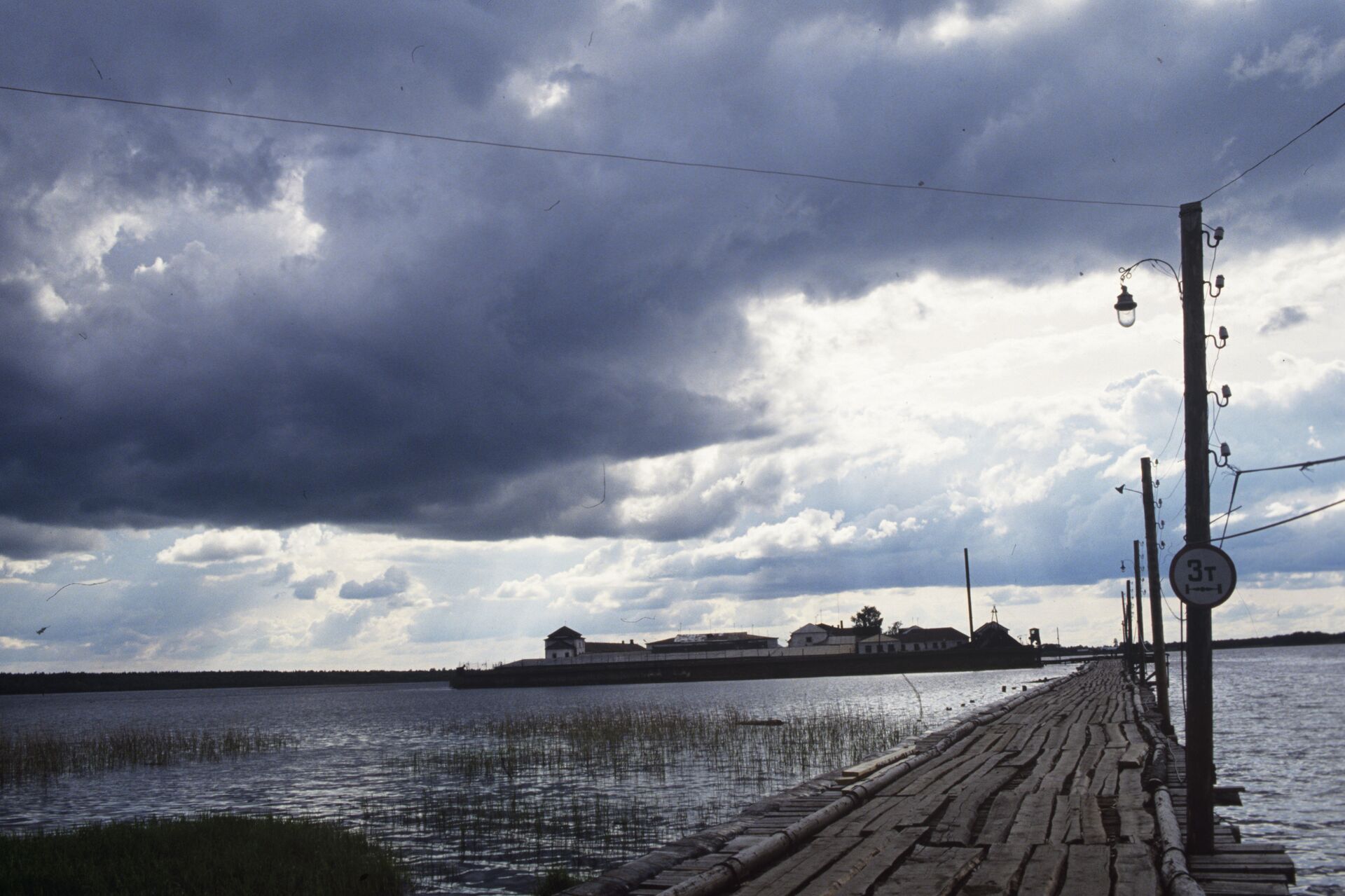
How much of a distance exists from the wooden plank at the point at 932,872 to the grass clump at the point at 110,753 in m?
33.7

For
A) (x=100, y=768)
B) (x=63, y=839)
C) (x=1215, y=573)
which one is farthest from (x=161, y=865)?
(x=100, y=768)

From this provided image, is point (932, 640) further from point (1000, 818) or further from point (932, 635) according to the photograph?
point (1000, 818)

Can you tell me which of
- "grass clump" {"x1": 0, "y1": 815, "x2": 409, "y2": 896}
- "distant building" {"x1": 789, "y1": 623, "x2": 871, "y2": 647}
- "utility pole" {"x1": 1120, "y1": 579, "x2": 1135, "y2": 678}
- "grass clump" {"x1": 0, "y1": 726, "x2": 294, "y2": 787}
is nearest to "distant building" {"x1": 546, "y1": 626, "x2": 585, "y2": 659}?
"distant building" {"x1": 789, "y1": 623, "x2": 871, "y2": 647}

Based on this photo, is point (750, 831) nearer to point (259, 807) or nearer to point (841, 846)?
point (841, 846)

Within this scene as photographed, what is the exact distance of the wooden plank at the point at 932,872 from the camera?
30.4 feet

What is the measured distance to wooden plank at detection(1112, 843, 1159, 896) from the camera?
916cm

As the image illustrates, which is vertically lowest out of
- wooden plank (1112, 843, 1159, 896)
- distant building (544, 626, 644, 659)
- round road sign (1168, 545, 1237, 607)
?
distant building (544, 626, 644, 659)

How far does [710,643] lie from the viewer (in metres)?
179

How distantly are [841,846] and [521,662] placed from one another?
170120mm

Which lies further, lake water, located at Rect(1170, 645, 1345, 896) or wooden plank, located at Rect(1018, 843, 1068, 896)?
lake water, located at Rect(1170, 645, 1345, 896)

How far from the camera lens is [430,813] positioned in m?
24.1

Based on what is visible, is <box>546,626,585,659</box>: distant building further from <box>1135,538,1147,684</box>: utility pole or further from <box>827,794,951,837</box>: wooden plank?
<box>827,794,951,837</box>: wooden plank

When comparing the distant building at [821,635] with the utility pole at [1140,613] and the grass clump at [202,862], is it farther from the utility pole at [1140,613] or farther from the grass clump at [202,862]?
the grass clump at [202,862]

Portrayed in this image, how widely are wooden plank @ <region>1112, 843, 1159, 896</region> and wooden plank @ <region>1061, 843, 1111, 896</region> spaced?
9 cm
